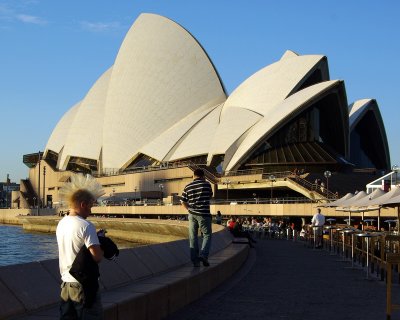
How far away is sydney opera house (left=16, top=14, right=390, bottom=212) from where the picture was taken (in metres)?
54.7

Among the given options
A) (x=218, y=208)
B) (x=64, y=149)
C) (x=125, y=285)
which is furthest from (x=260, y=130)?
(x=125, y=285)

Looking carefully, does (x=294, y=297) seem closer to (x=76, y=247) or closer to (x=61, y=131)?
(x=76, y=247)

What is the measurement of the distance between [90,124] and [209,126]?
833 inches

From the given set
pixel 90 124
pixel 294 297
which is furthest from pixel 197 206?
pixel 90 124

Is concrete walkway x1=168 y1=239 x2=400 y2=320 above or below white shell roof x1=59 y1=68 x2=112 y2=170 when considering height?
below

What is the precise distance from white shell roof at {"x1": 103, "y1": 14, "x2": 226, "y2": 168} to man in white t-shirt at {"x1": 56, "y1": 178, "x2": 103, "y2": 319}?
2507 inches

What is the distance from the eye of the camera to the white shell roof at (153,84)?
67.9 metres

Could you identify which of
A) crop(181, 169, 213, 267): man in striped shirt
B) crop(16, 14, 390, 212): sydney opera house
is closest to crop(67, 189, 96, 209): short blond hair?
crop(181, 169, 213, 267): man in striped shirt

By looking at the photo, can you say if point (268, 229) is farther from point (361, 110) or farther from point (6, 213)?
point (6, 213)

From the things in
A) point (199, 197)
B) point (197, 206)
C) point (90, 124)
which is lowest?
point (197, 206)

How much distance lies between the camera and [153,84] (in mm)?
68250

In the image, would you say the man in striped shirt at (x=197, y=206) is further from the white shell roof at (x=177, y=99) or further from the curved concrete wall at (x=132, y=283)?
the white shell roof at (x=177, y=99)

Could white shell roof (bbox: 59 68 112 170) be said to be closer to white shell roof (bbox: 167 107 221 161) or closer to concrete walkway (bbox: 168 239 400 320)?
white shell roof (bbox: 167 107 221 161)

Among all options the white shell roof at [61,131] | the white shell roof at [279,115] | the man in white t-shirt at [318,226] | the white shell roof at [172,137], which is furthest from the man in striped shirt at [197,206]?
the white shell roof at [61,131]
